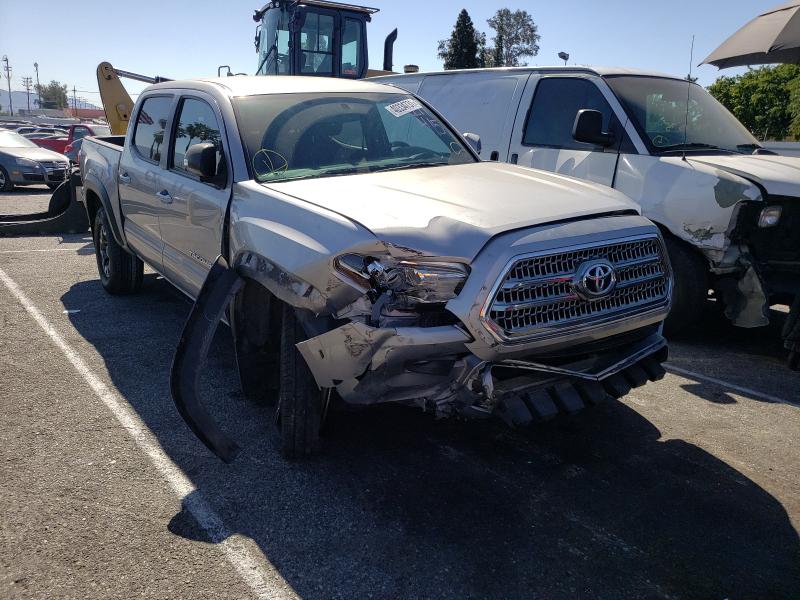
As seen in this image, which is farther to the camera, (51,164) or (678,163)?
(51,164)

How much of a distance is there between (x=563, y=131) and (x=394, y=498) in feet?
14.1

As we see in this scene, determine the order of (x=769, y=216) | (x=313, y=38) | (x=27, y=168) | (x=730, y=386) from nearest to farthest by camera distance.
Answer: (x=730, y=386)
(x=769, y=216)
(x=313, y=38)
(x=27, y=168)

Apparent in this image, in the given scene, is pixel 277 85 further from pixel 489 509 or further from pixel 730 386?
pixel 730 386

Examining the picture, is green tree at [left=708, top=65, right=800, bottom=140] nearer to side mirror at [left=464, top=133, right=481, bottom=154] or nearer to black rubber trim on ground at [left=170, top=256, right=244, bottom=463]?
side mirror at [left=464, top=133, right=481, bottom=154]

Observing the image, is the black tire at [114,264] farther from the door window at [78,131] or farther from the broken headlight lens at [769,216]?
the door window at [78,131]

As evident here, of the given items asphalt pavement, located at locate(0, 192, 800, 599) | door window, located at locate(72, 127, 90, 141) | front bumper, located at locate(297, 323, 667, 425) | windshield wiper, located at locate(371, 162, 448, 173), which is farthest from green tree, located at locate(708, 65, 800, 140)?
door window, located at locate(72, 127, 90, 141)

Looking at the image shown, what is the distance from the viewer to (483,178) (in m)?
4.04

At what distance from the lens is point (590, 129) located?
582cm

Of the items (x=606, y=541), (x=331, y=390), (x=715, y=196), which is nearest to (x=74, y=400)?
(x=331, y=390)

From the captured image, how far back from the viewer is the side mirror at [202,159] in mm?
4016

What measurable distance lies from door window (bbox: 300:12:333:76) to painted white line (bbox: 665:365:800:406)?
8787mm

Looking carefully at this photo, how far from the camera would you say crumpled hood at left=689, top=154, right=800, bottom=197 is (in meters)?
5.19

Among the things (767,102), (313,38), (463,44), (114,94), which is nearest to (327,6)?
(313,38)

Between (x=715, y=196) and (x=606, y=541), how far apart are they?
329 centimetres
